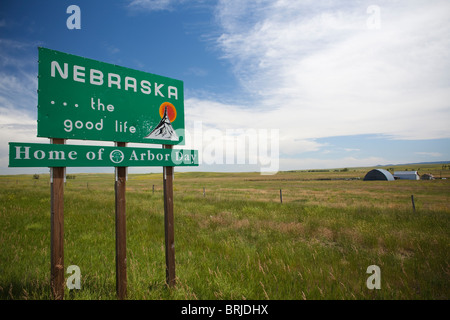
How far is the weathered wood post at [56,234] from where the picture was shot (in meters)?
2.95

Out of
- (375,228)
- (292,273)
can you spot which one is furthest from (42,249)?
(375,228)

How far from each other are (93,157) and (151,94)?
1449 mm

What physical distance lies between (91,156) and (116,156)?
0.34 meters

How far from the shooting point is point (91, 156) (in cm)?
323

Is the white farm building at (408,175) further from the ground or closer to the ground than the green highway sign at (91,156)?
closer to the ground

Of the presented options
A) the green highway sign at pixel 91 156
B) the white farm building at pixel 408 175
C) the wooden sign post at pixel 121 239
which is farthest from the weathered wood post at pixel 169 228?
the white farm building at pixel 408 175

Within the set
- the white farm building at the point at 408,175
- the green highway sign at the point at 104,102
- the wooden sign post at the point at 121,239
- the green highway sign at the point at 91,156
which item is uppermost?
the green highway sign at the point at 104,102

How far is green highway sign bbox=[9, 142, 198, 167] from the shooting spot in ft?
9.11

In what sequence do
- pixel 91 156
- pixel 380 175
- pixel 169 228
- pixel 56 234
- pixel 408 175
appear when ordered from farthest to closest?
pixel 408 175 < pixel 380 175 < pixel 169 228 < pixel 91 156 < pixel 56 234

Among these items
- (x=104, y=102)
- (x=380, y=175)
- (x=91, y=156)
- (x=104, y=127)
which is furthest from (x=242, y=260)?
(x=380, y=175)

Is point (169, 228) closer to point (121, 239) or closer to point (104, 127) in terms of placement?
point (121, 239)

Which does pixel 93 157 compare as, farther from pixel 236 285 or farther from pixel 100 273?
pixel 236 285

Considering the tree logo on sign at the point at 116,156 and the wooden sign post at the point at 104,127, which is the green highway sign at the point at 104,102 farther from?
the tree logo on sign at the point at 116,156

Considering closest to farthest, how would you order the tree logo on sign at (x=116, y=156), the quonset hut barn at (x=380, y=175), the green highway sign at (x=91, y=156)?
the green highway sign at (x=91, y=156)
the tree logo on sign at (x=116, y=156)
the quonset hut barn at (x=380, y=175)
